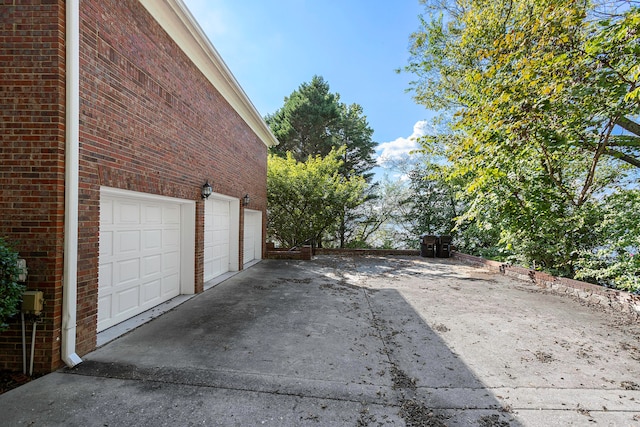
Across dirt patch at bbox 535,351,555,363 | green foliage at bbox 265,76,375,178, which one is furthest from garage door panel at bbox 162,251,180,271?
green foliage at bbox 265,76,375,178

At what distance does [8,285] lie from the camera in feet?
8.33

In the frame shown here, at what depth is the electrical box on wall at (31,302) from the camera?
2.65 metres

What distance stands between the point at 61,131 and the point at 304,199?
10.1 metres

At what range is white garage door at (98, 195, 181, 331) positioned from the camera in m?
3.79

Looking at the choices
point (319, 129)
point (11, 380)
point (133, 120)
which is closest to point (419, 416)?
point (11, 380)

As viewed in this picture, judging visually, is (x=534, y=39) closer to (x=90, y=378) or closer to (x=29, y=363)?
(x=90, y=378)

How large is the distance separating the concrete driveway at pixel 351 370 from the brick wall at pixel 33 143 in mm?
968

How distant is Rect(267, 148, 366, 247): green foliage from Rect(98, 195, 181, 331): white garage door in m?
7.34

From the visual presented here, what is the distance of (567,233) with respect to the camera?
694 centimetres

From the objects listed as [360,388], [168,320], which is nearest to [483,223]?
[360,388]

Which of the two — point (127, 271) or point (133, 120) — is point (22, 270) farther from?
point (133, 120)

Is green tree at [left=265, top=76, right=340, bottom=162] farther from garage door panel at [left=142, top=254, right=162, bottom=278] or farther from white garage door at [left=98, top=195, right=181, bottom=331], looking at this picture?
garage door panel at [left=142, top=254, right=162, bottom=278]

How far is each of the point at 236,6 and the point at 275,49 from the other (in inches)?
139

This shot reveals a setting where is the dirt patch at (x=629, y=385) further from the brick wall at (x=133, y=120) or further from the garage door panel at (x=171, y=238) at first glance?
the garage door panel at (x=171, y=238)
